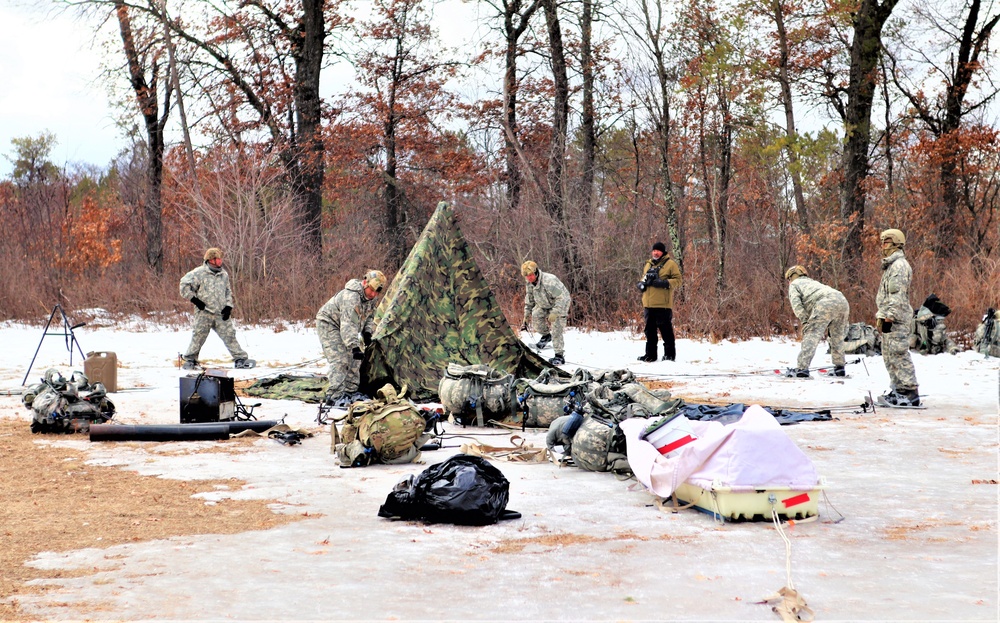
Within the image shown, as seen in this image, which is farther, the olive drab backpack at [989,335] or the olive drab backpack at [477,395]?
the olive drab backpack at [989,335]

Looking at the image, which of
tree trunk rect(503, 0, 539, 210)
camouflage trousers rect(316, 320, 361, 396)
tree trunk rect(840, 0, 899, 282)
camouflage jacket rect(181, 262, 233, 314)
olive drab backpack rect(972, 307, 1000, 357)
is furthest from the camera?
tree trunk rect(503, 0, 539, 210)

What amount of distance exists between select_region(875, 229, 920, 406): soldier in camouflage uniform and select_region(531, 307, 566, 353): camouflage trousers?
5.63 meters

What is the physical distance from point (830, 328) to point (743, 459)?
8.83 meters

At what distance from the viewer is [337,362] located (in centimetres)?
1152

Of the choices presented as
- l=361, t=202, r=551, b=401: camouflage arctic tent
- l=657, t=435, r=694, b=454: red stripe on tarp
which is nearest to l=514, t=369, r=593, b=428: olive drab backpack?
l=361, t=202, r=551, b=401: camouflage arctic tent

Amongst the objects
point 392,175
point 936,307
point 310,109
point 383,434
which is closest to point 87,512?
point 383,434

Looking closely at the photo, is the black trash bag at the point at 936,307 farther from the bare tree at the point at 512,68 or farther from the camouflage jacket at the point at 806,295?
the bare tree at the point at 512,68

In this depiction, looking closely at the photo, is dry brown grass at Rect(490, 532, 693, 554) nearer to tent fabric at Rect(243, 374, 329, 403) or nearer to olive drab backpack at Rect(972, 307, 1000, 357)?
tent fabric at Rect(243, 374, 329, 403)

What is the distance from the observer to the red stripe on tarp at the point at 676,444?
619 cm

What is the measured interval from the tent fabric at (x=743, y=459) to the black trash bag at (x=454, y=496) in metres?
1.13

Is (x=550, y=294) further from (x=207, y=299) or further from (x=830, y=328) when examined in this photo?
(x=207, y=299)

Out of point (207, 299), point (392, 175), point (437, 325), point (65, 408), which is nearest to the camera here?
point (65, 408)

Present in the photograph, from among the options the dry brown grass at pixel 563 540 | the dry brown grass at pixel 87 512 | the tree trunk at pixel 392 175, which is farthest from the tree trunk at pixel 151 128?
the dry brown grass at pixel 563 540

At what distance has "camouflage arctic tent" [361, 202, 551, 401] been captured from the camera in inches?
457
